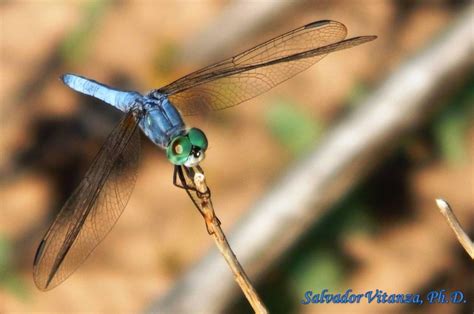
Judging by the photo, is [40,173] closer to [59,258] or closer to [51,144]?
[51,144]

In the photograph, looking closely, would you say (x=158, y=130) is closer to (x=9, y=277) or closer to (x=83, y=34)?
(x=9, y=277)

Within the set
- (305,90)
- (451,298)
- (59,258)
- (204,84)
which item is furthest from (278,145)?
(59,258)

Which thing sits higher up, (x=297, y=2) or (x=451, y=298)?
(x=297, y=2)

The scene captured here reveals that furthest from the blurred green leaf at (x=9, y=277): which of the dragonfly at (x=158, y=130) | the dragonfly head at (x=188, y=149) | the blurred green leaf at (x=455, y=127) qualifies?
the blurred green leaf at (x=455, y=127)

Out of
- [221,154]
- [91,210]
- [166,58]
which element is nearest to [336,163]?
[91,210]

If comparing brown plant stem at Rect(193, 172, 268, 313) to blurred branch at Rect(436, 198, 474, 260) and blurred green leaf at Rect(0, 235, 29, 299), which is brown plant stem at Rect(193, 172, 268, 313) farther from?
blurred green leaf at Rect(0, 235, 29, 299)
